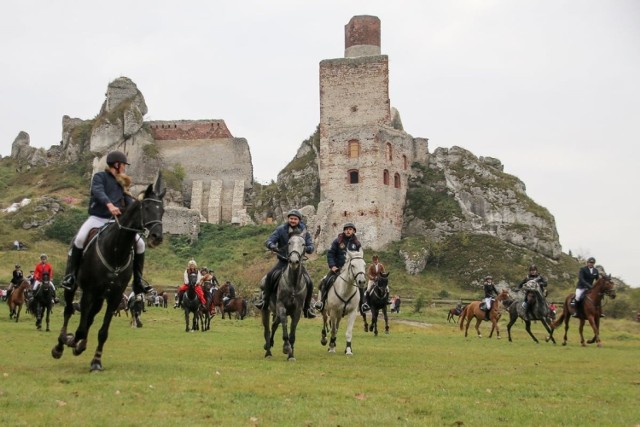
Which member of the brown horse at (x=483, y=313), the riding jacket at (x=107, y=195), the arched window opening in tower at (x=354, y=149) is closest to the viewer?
the riding jacket at (x=107, y=195)

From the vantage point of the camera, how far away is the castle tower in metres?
67.6

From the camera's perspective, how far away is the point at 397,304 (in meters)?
48.7

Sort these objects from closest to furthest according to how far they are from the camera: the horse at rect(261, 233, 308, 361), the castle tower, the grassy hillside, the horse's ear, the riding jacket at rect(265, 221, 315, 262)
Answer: the horse's ear, the horse at rect(261, 233, 308, 361), the riding jacket at rect(265, 221, 315, 262), the grassy hillside, the castle tower

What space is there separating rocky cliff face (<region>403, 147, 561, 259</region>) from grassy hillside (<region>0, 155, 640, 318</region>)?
Result: 5.04 feet

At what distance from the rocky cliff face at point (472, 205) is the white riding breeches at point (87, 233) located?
188 ft

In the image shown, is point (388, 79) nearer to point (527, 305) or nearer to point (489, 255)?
point (489, 255)

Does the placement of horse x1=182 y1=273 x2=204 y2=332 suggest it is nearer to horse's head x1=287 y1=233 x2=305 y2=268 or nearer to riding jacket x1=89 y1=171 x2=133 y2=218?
horse's head x1=287 y1=233 x2=305 y2=268

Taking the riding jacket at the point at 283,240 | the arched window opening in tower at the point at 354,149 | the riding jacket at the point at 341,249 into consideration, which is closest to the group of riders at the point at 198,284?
the riding jacket at the point at 341,249

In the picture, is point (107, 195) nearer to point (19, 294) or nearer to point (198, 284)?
point (198, 284)

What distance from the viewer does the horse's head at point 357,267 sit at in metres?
17.7

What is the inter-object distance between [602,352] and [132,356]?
12.1m

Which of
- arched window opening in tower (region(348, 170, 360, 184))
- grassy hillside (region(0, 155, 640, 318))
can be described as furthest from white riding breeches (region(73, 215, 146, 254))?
arched window opening in tower (region(348, 170, 360, 184))

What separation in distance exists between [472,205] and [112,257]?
200ft

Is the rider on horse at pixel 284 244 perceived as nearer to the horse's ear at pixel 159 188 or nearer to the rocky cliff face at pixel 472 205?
the horse's ear at pixel 159 188
